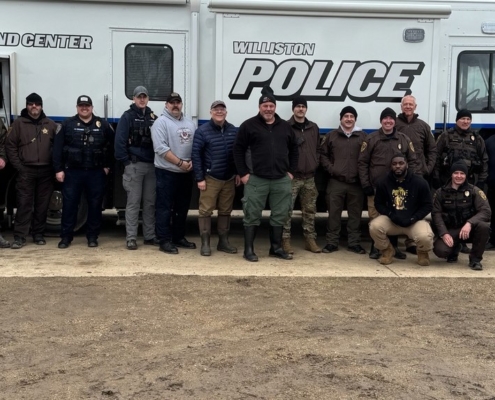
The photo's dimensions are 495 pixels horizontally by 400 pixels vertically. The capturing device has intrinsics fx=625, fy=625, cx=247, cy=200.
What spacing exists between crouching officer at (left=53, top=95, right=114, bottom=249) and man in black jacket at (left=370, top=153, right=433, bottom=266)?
3.25m

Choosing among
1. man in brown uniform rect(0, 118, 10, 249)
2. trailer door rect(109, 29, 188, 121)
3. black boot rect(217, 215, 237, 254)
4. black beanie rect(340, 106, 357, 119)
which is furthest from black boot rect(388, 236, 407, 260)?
man in brown uniform rect(0, 118, 10, 249)

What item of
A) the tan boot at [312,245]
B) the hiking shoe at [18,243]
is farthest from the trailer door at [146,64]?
the tan boot at [312,245]

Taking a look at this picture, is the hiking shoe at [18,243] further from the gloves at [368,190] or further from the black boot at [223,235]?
the gloves at [368,190]

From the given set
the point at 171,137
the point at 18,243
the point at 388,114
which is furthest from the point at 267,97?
the point at 18,243

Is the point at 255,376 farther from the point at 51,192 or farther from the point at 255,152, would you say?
the point at 51,192

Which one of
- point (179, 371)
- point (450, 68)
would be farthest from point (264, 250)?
point (179, 371)

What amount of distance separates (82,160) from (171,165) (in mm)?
1041

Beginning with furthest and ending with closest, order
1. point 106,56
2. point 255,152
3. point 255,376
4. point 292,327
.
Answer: point 106,56
point 255,152
point 292,327
point 255,376

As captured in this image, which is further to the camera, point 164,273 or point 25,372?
point 164,273

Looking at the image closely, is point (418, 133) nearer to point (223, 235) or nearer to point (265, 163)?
point (265, 163)

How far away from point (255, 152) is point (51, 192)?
8.64 feet

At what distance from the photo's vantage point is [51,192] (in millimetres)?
7711

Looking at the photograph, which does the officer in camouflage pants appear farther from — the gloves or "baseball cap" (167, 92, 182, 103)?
"baseball cap" (167, 92, 182, 103)

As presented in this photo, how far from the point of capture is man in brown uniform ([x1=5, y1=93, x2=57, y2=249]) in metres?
7.35
